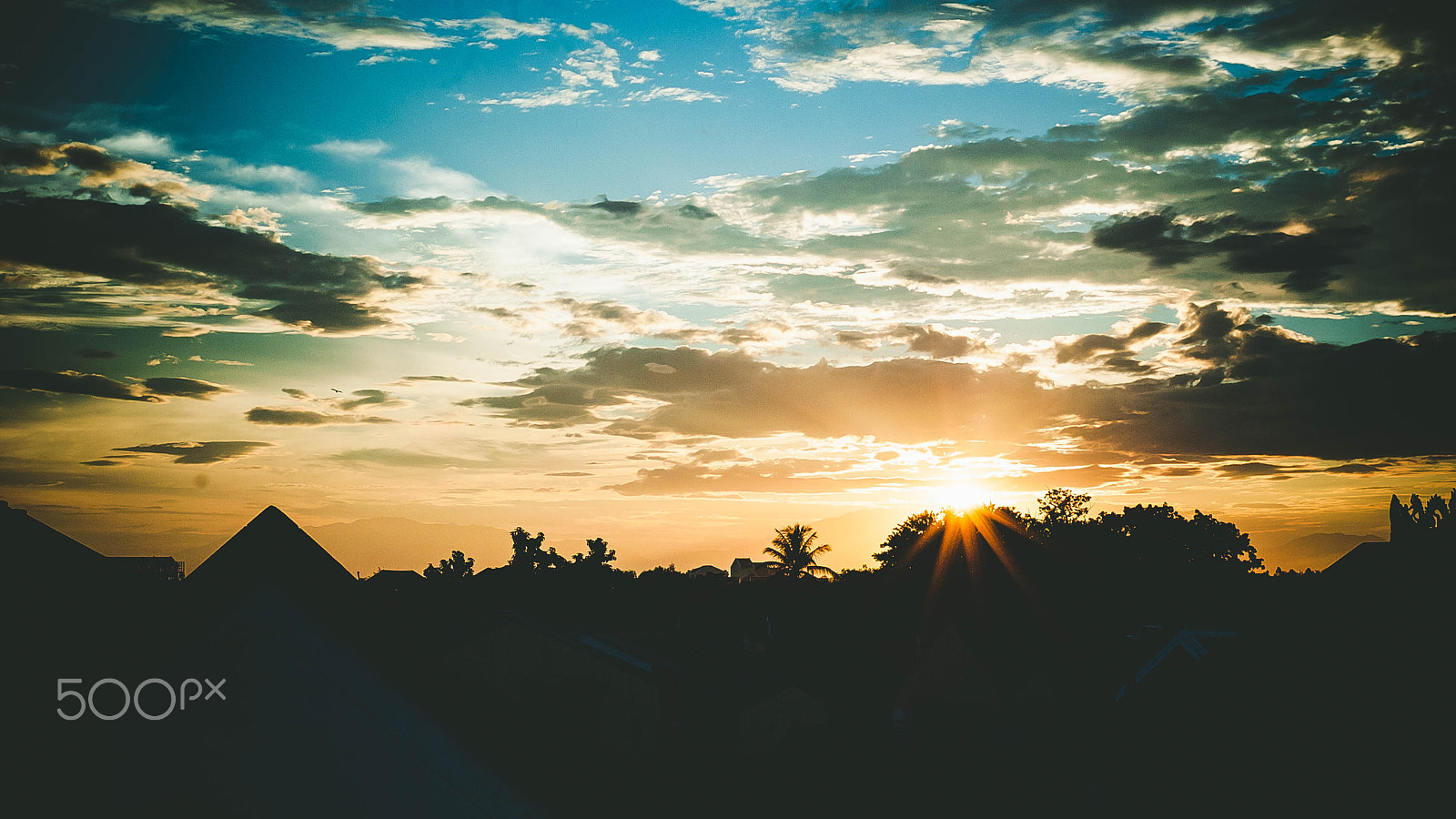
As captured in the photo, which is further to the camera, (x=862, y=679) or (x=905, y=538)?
(x=905, y=538)

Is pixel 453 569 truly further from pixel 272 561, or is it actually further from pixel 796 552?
pixel 272 561

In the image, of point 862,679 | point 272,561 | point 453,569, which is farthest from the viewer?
point 453,569

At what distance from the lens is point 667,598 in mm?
76438

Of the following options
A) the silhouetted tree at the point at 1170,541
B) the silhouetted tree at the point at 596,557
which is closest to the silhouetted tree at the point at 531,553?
the silhouetted tree at the point at 596,557

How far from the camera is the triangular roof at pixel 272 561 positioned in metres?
4.19

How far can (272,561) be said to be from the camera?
4.29 metres

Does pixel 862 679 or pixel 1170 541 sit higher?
pixel 1170 541

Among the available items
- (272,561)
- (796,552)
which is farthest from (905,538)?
(272,561)

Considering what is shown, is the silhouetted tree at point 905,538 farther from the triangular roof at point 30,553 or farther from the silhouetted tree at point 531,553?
the triangular roof at point 30,553

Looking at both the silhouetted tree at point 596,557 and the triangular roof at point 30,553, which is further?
the silhouetted tree at point 596,557

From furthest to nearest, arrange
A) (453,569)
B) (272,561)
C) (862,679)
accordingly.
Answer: (453,569), (862,679), (272,561)

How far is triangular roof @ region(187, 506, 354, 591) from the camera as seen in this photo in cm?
419

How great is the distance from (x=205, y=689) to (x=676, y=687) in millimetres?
32316

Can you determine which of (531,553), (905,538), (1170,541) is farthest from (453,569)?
(1170,541)
